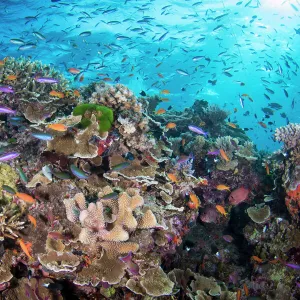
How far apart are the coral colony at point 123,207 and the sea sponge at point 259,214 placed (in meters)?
0.03

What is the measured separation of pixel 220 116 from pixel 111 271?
1088 cm

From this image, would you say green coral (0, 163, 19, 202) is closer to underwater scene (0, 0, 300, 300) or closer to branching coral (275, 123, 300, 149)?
underwater scene (0, 0, 300, 300)

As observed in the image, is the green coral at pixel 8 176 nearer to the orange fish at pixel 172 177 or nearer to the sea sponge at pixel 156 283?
the sea sponge at pixel 156 283

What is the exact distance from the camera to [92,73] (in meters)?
39.3

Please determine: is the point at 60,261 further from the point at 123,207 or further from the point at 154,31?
the point at 154,31

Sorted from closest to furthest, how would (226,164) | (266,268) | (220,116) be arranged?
1. (266,268)
2. (226,164)
3. (220,116)

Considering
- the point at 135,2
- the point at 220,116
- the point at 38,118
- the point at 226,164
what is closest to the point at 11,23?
the point at 135,2

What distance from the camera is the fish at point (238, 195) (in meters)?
7.12

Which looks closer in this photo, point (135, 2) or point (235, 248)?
point (235, 248)

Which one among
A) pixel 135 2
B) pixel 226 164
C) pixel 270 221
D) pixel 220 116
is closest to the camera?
pixel 270 221

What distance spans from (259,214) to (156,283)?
12.3 feet

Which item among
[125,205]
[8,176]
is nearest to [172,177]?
[125,205]

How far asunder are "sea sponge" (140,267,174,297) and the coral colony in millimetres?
18

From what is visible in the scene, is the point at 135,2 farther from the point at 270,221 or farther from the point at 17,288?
the point at 17,288
